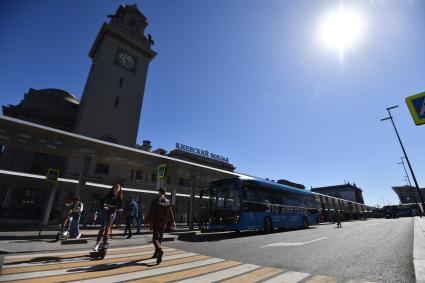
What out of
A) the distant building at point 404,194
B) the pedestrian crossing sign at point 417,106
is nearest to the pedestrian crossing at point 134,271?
the pedestrian crossing sign at point 417,106

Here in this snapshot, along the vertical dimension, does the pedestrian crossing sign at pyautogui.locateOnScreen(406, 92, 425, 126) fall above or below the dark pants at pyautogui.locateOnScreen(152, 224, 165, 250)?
above

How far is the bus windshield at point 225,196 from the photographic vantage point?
39.8ft

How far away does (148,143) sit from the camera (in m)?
46.2

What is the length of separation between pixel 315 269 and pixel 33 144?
15962 mm

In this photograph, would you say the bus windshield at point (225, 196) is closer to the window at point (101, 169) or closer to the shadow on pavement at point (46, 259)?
the shadow on pavement at point (46, 259)

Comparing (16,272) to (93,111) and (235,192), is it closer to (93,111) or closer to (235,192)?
(235,192)

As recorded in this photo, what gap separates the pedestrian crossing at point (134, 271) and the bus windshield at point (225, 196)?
6888 millimetres

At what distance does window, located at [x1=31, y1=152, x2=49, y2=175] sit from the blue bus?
92.3 ft

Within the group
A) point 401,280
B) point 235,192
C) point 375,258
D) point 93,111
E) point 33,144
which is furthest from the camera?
point 93,111

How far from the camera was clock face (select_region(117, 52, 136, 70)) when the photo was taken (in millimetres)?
37031

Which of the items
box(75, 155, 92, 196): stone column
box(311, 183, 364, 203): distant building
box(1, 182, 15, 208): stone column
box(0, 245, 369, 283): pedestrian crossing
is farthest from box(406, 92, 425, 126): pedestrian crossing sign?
box(311, 183, 364, 203): distant building

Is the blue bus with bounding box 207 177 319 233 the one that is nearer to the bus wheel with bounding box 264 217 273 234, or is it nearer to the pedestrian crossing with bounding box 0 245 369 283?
the bus wheel with bounding box 264 217 273 234

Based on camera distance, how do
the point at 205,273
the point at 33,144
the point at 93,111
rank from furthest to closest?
1. the point at 93,111
2. the point at 33,144
3. the point at 205,273

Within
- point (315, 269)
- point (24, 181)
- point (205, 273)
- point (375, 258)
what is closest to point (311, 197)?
point (375, 258)
